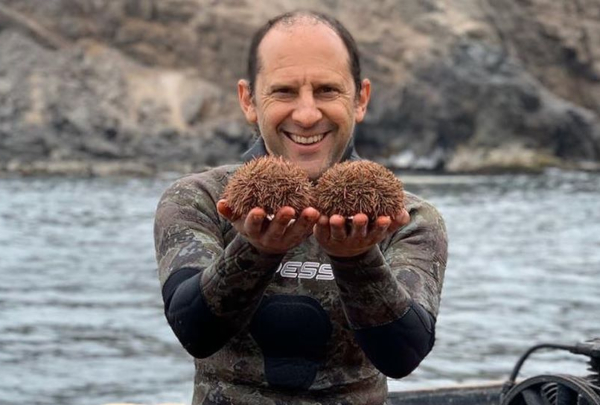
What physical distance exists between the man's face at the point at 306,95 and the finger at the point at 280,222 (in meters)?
0.61

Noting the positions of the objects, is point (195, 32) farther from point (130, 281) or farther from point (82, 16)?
point (130, 281)

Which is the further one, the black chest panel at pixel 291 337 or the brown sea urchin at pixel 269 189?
the black chest panel at pixel 291 337

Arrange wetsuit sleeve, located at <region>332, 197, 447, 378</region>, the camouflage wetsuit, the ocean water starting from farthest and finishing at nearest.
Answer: the ocean water, the camouflage wetsuit, wetsuit sleeve, located at <region>332, 197, 447, 378</region>

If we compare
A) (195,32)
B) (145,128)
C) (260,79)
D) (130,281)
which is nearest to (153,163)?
(145,128)

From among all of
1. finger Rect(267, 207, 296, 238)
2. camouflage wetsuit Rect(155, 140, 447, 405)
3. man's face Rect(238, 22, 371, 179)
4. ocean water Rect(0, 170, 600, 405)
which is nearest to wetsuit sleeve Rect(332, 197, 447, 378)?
camouflage wetsuit Rect(155, 140, 447, 405)

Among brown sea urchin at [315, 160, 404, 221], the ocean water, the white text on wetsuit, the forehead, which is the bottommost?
the ocean water

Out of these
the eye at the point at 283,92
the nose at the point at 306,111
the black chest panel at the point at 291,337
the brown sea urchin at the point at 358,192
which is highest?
the eye at the point at 283,92

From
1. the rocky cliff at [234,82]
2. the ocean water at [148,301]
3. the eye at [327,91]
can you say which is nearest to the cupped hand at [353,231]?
the eye at [327,91]

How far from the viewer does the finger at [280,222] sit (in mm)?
2717

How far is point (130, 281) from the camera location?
23391 mm

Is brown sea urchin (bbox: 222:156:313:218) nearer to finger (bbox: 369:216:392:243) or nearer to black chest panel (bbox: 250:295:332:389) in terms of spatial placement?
finger (bbox: 369:216:392:243)

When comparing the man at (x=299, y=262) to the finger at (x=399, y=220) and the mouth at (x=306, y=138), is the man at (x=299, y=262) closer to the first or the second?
the mouth at (x=306, y=138)

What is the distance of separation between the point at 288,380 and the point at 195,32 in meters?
75.5

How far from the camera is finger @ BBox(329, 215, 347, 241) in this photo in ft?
9.01
